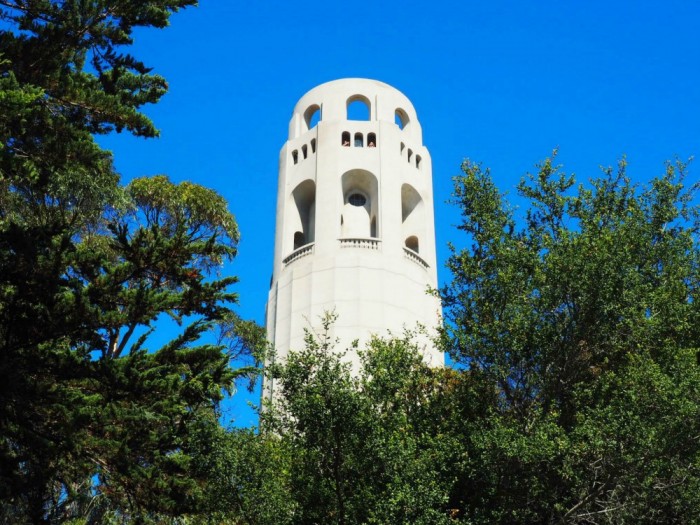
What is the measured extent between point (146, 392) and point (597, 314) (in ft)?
28.9

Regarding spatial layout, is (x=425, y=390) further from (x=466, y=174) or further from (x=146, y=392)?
(x=146, y=392)

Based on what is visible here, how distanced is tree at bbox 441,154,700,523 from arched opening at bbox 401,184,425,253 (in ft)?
49.9

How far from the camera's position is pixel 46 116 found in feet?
44.2

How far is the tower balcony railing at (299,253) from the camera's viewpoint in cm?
3375

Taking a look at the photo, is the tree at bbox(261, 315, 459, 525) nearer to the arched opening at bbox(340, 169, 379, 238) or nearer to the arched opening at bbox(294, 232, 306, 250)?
the arched opening at bbox(340, 169, 379, 238)

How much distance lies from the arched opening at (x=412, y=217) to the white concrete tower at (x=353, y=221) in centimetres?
4

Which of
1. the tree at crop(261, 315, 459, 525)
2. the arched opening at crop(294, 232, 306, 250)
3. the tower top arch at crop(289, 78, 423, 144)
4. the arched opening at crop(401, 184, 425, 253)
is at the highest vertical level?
the tower top arch at crop(289, 78, 423, 144)

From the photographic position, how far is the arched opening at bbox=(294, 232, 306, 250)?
35844 millimetres

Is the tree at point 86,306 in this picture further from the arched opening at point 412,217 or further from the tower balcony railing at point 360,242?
the arched opening at point 412,217

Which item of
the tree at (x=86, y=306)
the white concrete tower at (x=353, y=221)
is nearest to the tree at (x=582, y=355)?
the tree at (x=86, y=306)

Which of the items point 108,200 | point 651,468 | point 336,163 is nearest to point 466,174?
point 651,468

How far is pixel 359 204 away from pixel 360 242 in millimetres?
2867

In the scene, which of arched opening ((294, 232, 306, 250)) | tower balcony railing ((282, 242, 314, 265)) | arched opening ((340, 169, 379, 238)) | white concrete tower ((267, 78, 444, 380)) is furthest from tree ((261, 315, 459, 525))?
arched opening ((294, 232, 306, 250))

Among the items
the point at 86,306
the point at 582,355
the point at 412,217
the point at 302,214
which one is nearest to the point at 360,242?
the point at 412,217
